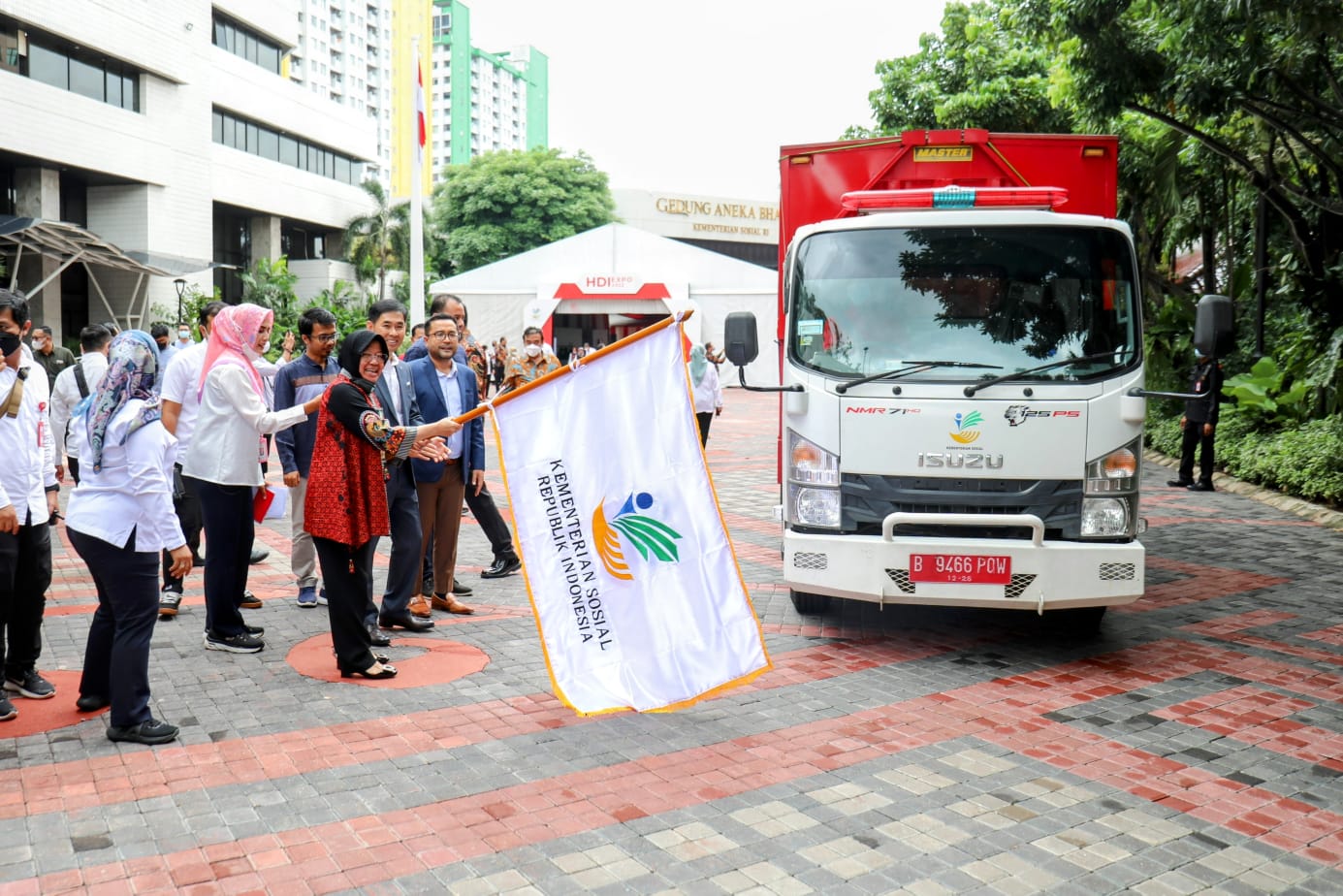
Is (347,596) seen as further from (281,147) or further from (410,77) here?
(410,77)

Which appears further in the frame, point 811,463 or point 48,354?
point 48,354

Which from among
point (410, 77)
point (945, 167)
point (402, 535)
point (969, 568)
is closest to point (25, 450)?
point (402, 535)

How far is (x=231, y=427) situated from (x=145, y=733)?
1.85 meters

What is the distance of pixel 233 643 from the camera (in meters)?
6.21

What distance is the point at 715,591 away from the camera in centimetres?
514

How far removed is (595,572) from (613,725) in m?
0.74

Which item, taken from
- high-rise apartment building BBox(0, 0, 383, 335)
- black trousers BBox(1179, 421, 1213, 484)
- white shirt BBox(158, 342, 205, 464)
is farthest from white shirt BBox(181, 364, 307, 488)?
high-rise apartment building BBox(0, 0, 383, 335)

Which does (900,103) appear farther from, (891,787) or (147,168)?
(147,168)

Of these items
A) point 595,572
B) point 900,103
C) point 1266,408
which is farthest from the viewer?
A: point 900,103

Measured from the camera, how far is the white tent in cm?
4169

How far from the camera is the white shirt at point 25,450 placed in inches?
194

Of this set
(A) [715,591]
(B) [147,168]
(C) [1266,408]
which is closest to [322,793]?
(A) [715,591]

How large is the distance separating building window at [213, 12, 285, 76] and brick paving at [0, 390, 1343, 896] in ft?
131

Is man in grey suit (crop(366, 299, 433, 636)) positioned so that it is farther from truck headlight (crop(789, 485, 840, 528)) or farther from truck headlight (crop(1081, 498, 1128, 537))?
truck headlight (crop(1081, 498, 1128, 537))
